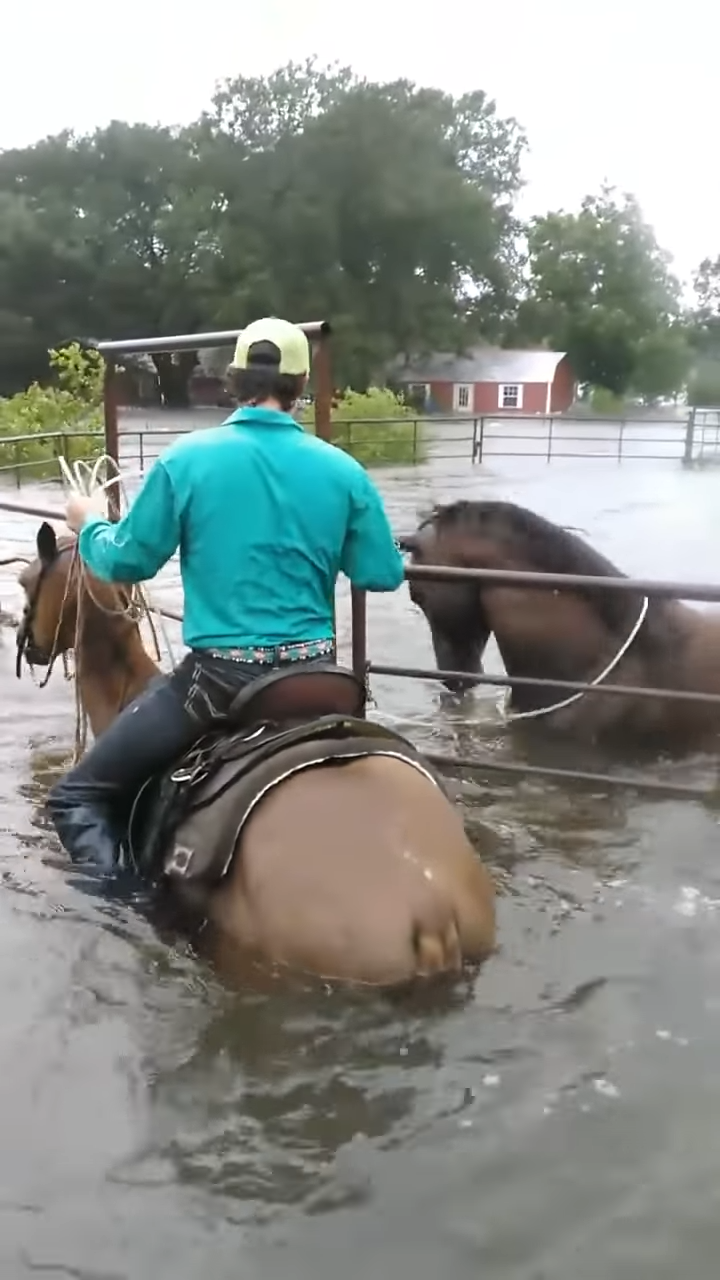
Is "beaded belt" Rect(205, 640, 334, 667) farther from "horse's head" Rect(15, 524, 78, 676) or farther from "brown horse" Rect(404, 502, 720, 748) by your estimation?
"brown horse" Rect(404, 502, 720, 748)

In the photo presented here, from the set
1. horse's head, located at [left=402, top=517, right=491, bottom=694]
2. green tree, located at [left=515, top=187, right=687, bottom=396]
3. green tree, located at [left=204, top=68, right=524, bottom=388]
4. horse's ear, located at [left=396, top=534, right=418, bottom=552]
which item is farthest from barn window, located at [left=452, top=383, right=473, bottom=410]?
horse's ear, located at [left=396, top=534, right=418, bottom=552]

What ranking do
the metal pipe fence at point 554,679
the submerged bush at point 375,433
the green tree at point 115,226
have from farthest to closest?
the green tree at point 115,226
the submerged bush at point 375,433
the metal pipe fence at point 554,679

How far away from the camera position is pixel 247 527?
134 inches

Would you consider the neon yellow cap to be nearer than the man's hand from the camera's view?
Yes

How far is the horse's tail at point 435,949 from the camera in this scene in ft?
9.70

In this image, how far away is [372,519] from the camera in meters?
3.67

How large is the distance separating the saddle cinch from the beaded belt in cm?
12

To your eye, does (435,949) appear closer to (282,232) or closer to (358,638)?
(358,638)

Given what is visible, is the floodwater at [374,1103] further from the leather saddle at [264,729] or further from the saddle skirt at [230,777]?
the leather saddle at [264,729]

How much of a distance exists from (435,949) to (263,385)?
5.20ft

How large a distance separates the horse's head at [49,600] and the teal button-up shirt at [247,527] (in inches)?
58.1

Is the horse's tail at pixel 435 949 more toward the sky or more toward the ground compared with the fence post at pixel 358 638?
more toward the ground

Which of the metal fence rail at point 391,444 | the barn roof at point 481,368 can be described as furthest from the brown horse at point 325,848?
the barn roof at point 481,368

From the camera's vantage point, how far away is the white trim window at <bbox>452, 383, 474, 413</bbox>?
5625 cm
